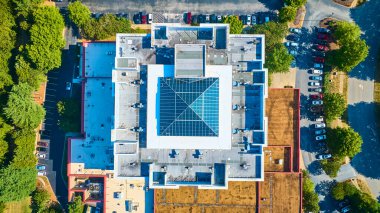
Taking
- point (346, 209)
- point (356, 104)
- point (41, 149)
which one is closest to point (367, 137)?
point (356, 104)

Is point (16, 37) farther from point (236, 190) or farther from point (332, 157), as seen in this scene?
point (332, 157)

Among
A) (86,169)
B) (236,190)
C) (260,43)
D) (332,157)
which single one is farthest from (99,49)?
(332,157)

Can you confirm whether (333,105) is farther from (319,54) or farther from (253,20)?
(253,20)

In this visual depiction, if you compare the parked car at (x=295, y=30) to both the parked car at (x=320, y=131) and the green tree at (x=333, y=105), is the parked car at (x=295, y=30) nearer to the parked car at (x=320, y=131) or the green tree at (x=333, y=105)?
the green tree at (x=333, y=105)

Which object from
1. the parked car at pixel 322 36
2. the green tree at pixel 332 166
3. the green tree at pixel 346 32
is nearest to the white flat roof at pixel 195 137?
the green tree at pixel 332 166

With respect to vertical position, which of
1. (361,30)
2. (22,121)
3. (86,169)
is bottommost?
(86,169)
